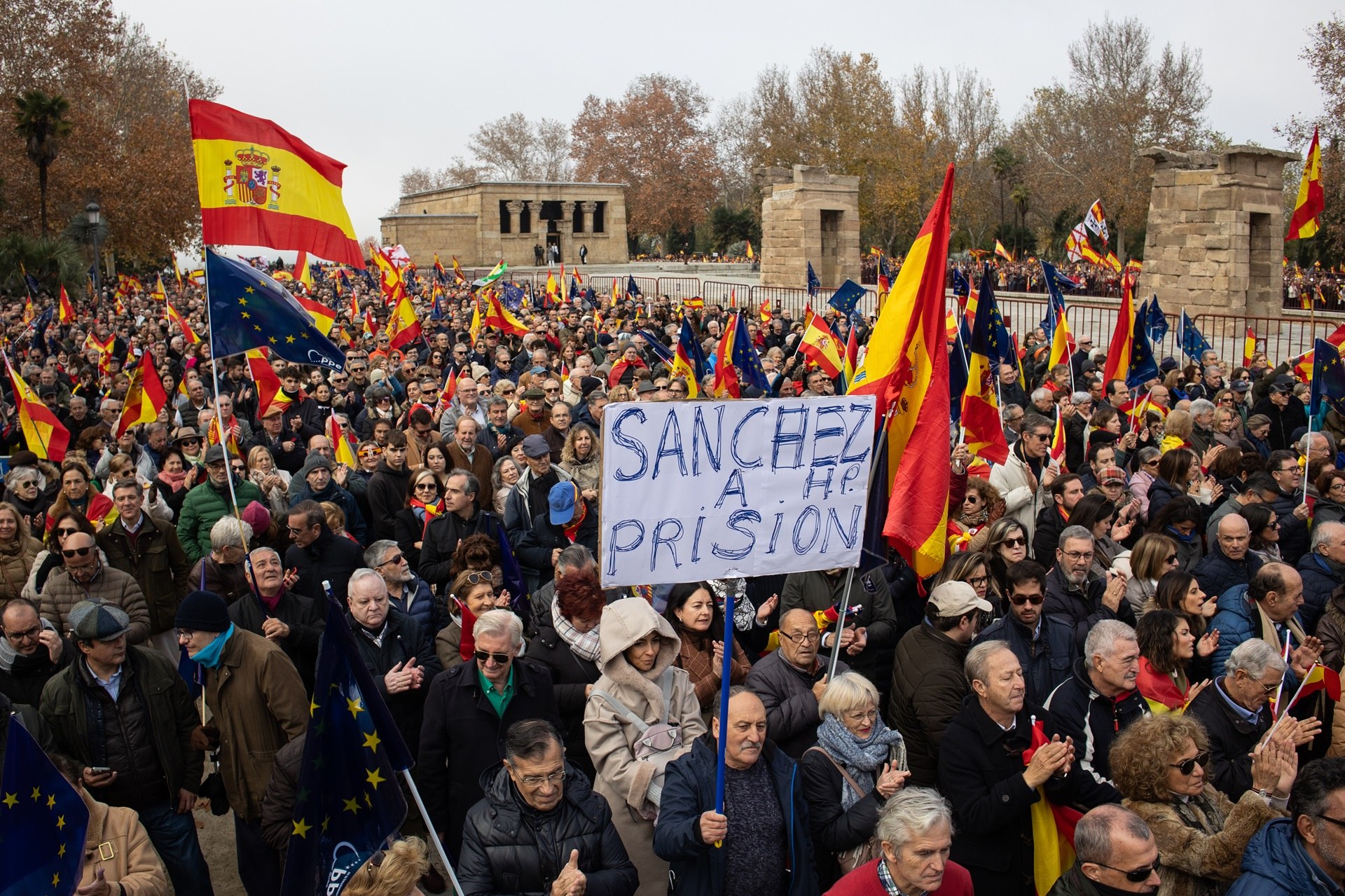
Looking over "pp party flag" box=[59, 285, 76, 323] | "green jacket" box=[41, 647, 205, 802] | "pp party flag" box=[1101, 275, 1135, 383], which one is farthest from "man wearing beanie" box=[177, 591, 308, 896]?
"pp party flag" box=[59, 285, 76, 323]

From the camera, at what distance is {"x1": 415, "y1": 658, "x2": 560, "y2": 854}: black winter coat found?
14.8 ft

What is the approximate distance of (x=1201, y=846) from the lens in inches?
139

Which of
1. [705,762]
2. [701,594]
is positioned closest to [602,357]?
[701,594]

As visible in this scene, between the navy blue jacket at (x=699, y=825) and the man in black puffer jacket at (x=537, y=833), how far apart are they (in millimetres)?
192

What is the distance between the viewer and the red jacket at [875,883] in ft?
11.0

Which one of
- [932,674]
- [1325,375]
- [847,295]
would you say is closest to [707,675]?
[932,674]

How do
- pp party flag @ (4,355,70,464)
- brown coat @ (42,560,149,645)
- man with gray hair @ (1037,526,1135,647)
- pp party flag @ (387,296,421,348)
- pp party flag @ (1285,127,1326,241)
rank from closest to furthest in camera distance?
man with gray hair @ (1037,526,1135,647) → brown coat @ (42,560,149,645) → pp party flag @ (4,355,70,464) → pp party flag @ (1285,127,1326,241) → pp party flag @ (387,296,421,348)

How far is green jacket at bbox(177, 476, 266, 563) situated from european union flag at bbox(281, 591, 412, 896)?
4140 mm

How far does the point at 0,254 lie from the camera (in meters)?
27.2

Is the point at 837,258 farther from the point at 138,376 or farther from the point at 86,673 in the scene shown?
the point at 86,673

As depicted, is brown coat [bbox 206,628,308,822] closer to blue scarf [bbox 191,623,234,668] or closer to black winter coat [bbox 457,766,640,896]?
blue scarf [bbox 191,623,234,668]

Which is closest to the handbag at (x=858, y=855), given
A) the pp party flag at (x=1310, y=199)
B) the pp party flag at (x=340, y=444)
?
the pp party flag at (x=340, y=444)

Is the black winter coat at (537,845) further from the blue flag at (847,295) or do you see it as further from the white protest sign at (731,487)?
the blue flag at (847,295)

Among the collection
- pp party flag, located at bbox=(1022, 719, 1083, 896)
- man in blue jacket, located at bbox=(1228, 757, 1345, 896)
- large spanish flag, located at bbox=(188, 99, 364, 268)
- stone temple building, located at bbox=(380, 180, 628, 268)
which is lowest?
pp party flag, located at bbox=(1022, 719, 1083, 896)
